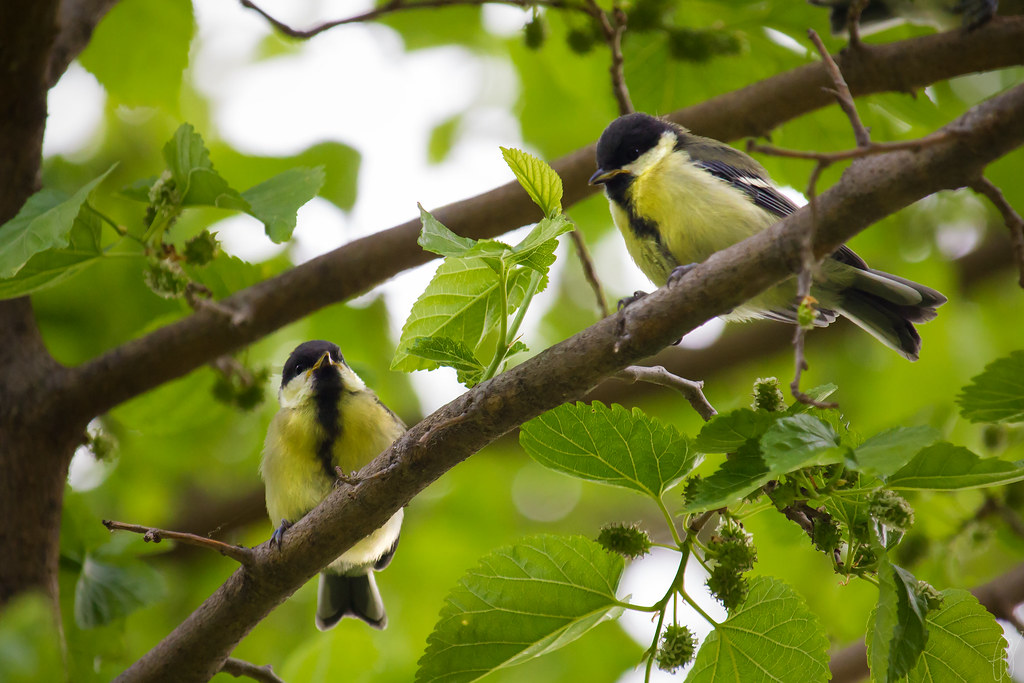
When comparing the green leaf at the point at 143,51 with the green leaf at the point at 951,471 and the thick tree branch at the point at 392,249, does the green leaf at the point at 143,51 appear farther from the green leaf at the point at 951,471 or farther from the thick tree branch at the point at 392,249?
the green leaf at the point at 951,471

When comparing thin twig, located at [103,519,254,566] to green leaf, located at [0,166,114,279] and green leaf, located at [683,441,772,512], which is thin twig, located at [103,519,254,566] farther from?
green leaf, located at [683,441,772,512]

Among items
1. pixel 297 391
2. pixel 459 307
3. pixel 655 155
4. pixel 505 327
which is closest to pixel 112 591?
pixel 297 391

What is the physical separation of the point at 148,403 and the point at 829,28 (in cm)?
297

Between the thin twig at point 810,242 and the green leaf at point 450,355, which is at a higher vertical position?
the thin twig at point 810,242

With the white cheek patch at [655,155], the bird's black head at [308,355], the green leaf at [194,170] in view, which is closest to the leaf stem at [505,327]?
the green leaf at [194,170]

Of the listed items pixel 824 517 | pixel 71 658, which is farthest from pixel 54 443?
pixel 824 517

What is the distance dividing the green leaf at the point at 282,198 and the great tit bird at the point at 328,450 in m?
1.10

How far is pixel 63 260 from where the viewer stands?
2.53 meters

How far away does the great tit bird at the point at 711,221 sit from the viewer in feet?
9.53

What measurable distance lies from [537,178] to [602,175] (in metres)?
1.38

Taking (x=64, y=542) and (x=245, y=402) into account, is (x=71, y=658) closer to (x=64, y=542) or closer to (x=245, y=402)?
(x=64, y=542)

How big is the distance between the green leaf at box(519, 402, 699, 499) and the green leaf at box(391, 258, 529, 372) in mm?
355

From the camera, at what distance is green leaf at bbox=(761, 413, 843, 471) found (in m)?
1.45

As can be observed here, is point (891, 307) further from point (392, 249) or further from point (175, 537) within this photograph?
point (175, 537)
